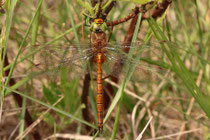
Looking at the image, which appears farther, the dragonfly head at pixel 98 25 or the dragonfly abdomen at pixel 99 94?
the dragonfly abdomen at pixel 99 94

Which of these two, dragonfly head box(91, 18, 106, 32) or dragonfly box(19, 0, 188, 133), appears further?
dragonfly box(19, 0, 188, 133)

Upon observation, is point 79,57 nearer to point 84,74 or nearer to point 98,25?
point 84,74

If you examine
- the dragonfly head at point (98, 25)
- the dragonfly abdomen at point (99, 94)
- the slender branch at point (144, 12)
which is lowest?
the dragonfly abdomen at point (99, 94)

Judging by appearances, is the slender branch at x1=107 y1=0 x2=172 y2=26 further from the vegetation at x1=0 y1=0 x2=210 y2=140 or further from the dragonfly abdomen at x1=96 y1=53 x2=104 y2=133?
the dragonfly abdomen at x1=96 y1=53 x2=104 y2=133

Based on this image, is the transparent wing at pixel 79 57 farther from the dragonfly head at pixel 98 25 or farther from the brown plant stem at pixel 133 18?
the dragonfly head at pixel 98 25

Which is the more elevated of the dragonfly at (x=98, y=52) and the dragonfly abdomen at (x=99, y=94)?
the dragonfly at (x=98, y=52)

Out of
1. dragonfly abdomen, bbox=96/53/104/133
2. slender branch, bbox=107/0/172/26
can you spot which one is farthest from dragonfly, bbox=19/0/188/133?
slender branch, bbox=107/0/172/26

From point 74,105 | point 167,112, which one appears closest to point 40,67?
point 74,105

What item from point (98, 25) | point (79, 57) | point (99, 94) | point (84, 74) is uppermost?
point (98, 25)

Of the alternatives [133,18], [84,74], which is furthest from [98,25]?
[84,74]

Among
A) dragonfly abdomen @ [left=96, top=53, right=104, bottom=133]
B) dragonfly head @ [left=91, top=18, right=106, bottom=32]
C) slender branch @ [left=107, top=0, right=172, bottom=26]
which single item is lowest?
dragonfly abdomen @ [left=96, top=53, right=104, bottom=133]

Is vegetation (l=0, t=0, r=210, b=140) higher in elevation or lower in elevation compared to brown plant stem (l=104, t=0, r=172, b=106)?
lower

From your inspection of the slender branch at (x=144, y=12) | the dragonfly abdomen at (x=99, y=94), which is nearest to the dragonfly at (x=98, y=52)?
the dragonfly abdomen at (x=99, y=94)
